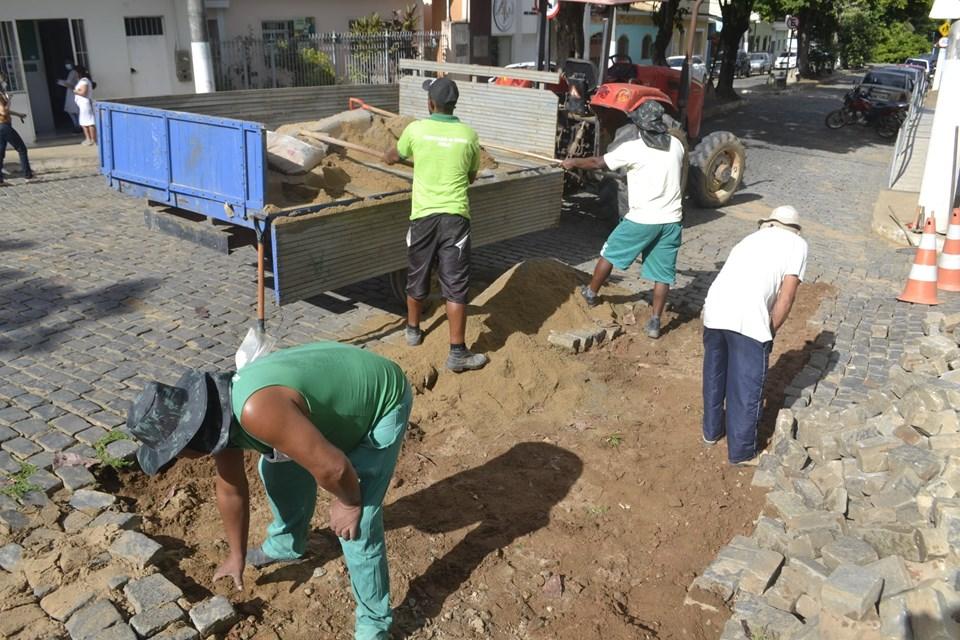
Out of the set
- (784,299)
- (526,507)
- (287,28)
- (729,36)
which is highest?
(287,28)

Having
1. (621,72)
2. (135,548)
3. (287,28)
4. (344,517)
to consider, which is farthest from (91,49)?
(344,517)

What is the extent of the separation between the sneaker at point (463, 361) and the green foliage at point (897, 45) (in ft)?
154

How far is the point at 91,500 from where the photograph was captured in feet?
14.2

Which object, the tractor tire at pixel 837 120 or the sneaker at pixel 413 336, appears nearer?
the sneaker at pixel 413 336

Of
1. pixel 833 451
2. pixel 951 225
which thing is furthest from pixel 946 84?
pixel 833 451

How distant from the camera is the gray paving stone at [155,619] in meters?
3.37

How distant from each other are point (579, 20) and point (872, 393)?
29.6 feet

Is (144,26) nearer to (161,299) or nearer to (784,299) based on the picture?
(161,299)

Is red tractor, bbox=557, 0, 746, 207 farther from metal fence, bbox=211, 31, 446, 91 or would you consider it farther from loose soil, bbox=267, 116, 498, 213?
metal fence, bbox=211, 31, 446, 91

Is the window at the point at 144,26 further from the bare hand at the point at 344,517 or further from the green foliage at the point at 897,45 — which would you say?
the green foliage at the point at 897,45

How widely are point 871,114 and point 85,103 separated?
54.6 ft

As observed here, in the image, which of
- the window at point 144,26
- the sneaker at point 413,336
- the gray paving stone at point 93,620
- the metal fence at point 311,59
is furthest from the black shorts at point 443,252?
the metal fence at point 311,59

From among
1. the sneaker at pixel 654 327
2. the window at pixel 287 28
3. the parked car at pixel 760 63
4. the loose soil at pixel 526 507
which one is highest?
→ the window at pixel 287 28

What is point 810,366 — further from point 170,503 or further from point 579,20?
point 579,20
